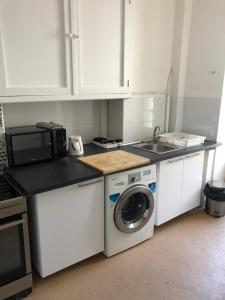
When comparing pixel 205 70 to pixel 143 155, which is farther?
pixel 205 70

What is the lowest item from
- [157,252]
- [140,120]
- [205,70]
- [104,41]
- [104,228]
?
[157,252]

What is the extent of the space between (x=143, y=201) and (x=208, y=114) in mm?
1344

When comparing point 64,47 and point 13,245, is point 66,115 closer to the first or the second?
point 64,47

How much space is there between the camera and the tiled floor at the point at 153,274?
183cm

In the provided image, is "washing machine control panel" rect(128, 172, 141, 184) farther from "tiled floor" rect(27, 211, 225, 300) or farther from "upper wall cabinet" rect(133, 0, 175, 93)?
"upper wall cabinet" rect(133, 0, 175, 93)

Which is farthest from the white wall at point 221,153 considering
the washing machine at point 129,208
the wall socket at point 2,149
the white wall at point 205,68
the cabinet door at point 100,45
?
the wall socket at point 2,149

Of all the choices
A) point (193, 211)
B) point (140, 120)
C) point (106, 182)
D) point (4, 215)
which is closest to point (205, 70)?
point (140, 120)

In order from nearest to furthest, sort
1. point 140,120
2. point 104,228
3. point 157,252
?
1. point 104,228
2. point 157,252
3. point 140,120

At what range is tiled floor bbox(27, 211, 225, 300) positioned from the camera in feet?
6.01

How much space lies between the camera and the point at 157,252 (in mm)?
2283

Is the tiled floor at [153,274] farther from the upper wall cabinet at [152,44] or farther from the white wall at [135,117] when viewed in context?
the upper wall cabinet at [152,44]

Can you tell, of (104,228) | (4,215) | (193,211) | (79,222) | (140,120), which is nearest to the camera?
(4,215)

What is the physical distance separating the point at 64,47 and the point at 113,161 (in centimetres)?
97

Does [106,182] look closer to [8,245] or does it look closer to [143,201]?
[143,201]
